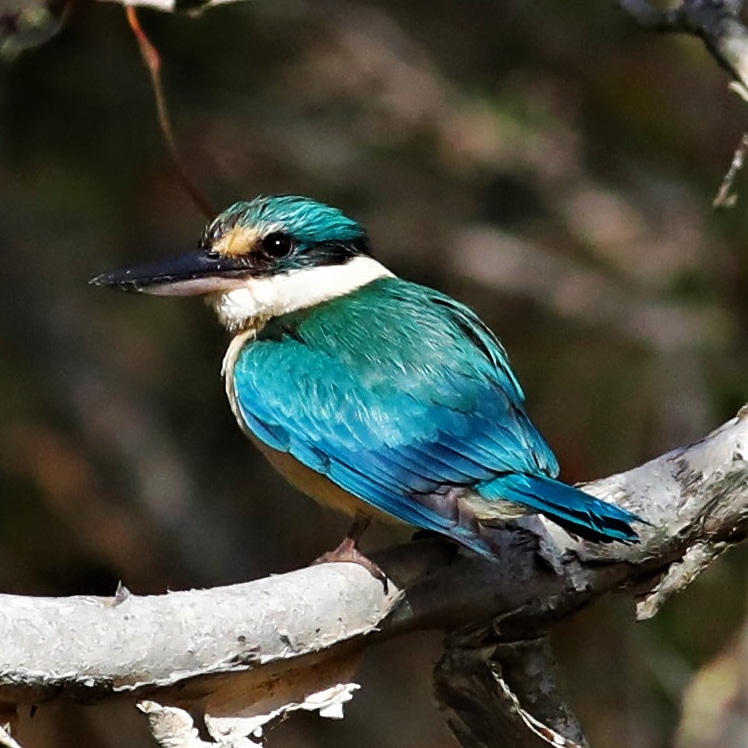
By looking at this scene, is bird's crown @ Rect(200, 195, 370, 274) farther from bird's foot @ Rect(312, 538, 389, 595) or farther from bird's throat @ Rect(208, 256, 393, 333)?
bird's foot @ Rect(312, 538, 389, 595)

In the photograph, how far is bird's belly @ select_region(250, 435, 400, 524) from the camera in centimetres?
287

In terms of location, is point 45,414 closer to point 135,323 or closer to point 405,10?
point 135,323

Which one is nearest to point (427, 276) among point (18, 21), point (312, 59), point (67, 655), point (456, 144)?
Result: point (456, 144)

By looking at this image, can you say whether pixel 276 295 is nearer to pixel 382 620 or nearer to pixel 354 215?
pixel 382 620

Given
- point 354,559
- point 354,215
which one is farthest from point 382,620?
point 354,215

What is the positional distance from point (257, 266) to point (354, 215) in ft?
5.61

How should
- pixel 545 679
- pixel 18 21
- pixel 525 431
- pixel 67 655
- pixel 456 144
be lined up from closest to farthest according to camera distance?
pixel 67 655 → pixel 545 679 → pixel 525 431 → pixel 18 21 → pixel 456 144

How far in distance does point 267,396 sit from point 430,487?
420 mm

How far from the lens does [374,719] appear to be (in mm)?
5043

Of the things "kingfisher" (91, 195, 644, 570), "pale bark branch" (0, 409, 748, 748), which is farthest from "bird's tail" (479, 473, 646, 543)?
"pale bark branch" (0, 409, 748, 748)

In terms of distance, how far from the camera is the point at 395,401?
2.83m

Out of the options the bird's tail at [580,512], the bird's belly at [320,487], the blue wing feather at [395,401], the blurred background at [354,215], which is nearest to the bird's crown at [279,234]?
the blue wing feather at [395,401]

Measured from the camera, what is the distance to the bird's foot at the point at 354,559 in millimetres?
2449

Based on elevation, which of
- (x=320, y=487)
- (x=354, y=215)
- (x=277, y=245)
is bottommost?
(x=354, y=215)
